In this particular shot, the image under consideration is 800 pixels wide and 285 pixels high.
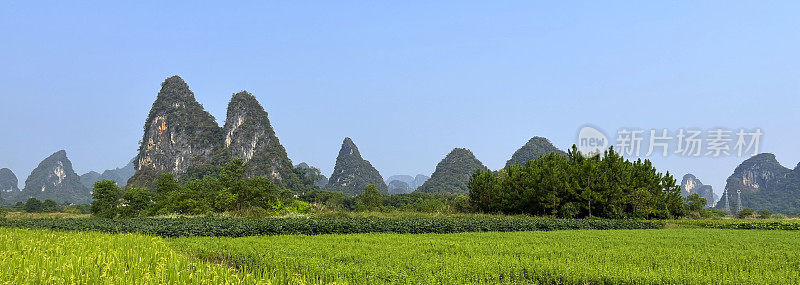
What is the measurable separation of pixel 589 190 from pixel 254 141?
73532mm

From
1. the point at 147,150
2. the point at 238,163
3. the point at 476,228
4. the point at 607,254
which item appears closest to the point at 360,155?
the point at 147,150

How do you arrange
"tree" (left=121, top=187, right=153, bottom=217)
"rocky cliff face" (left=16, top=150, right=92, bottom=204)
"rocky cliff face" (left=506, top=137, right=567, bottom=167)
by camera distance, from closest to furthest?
1. "tree" (left=121, top=187, right=153, bottom=217)
2. "rocky cliff face" (left=506, top=137, right=567, bottom=167)
3. "rocky cliff face" (left=16, top=150, right=92, bottom=204)

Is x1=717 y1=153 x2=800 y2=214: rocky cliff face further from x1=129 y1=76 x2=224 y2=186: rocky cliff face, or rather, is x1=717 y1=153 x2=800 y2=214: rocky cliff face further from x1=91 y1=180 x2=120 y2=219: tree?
x1=129 y1=76 x2=224 y2=186: rocky cliff face

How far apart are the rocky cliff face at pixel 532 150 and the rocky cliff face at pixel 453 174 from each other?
8.23m

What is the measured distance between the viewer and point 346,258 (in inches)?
297

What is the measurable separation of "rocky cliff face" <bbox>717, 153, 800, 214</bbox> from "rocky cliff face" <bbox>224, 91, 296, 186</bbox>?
84500 mm

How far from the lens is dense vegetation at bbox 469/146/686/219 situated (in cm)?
2658

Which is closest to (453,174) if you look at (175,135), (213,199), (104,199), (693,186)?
(175,135)

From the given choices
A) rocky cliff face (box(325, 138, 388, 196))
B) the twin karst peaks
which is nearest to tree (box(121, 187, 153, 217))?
the twin karst peaks

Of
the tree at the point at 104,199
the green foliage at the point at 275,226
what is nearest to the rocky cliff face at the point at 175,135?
the tree at the point at 104,199

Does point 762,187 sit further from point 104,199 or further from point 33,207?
point 33,207

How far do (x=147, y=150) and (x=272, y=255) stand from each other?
304 feet

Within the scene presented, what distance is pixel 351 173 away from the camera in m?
105

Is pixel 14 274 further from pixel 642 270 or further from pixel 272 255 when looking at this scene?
pixel 642 270
